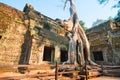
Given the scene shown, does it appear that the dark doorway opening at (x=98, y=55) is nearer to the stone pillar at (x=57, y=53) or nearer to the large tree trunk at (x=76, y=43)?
the large tree trunk at (x=76, y=43)

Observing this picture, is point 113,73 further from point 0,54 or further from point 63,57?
point 0,54

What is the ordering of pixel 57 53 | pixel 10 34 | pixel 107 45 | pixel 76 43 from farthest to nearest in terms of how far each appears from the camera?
1. pixel 107 45
2. pixel 57 53
3. pixel 76 43
4. pixel 10 34

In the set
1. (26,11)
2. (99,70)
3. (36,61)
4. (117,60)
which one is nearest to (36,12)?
(26,11)

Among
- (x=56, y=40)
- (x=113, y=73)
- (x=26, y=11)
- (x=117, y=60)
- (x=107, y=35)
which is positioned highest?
(x=26, y=11)

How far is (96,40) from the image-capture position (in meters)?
12.9

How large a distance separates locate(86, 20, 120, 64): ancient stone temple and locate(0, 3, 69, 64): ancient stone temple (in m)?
4.73

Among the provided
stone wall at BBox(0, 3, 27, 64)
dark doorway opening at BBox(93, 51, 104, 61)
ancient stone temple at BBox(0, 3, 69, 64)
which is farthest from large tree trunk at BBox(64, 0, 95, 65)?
stone wall at BBox(0, 3, 27, 64)

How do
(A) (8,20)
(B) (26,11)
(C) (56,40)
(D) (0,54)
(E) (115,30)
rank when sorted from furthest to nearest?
(E) (115,30)
(C) (56,40)
(B) (26,11)
(A) (8,20)
(D) (0,54)

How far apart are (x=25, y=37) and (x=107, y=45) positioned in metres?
8.44

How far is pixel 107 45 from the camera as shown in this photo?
11.3 m

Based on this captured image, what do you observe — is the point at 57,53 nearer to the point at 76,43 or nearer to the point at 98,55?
the point at 76,43

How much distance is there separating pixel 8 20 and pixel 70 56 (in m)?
5.37

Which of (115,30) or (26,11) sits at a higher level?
(26,11)

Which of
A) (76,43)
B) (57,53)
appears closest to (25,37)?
(57,53)
